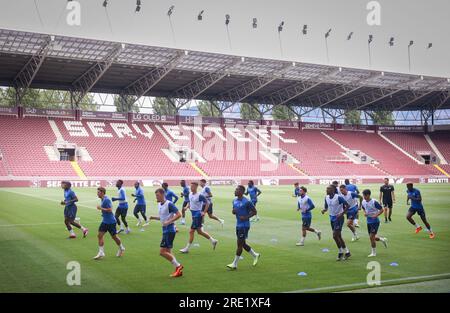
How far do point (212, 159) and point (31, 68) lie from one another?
24609mm

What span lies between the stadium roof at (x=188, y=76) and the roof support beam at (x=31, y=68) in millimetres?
60

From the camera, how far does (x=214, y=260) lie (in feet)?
46.8

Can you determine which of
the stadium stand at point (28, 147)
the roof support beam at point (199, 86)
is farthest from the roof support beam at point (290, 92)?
the stadium stand at point (28, 147)

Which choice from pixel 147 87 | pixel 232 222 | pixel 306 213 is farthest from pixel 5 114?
pixel 306 213

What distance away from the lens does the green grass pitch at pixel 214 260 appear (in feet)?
36.7

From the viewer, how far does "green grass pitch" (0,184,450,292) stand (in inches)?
440

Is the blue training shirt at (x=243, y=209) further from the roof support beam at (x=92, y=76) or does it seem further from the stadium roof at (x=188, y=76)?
the roof support beam at (x=92, y=76)

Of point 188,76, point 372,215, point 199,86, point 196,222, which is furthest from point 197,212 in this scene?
point 199,86

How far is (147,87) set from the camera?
198ft

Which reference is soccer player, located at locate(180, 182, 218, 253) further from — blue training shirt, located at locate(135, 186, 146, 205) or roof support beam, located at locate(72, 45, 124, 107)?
roof support beam, located at locate(72, 45, 124, 107)

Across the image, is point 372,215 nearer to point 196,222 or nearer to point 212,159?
point 196,222

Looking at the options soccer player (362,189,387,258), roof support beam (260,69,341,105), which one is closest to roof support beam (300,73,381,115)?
roof support beam (260,69,341,105)

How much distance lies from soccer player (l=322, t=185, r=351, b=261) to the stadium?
448 millimetres
